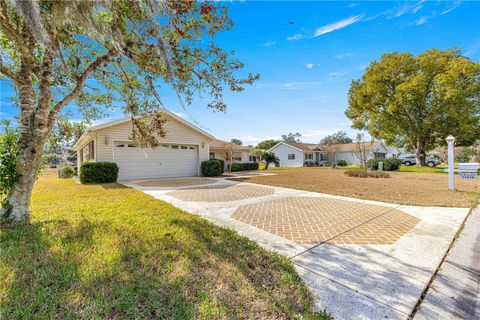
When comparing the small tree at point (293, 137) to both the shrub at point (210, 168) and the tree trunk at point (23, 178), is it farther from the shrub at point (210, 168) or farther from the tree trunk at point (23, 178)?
the tree trunk at point (23, 178)

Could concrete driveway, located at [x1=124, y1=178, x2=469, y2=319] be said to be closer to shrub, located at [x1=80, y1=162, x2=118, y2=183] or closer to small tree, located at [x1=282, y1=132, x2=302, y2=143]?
shrub, located at [x1=80, y1=162, x2=118, y2=183]

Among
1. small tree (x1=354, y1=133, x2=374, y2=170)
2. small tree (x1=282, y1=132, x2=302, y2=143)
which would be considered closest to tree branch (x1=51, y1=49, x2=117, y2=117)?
small tree (x1=354, y1=133, x2=374, y2=170)

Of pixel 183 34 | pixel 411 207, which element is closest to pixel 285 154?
pixel 411 207

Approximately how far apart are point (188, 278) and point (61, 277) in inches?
54.3

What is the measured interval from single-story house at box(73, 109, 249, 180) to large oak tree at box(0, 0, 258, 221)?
603cm

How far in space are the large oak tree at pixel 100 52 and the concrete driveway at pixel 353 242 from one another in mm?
3146

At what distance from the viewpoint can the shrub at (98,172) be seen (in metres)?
10.8

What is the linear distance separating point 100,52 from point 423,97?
93.1ft

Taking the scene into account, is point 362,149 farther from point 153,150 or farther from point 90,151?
point 90,151

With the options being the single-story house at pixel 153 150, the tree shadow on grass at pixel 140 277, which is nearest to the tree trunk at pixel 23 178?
the tree shadow on grass at pixel 140 277

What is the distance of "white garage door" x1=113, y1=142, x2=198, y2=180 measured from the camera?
Result: 1220 cm

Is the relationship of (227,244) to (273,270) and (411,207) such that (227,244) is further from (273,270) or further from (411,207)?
(411,207)

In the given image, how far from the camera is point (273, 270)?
256cm

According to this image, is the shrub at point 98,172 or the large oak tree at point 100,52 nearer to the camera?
the large oak tree at point 100,52
